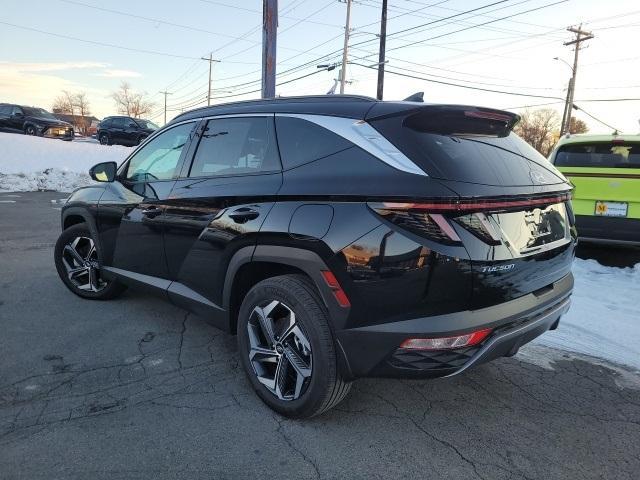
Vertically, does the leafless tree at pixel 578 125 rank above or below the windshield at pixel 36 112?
above

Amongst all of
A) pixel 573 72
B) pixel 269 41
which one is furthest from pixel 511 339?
pixel 573 72

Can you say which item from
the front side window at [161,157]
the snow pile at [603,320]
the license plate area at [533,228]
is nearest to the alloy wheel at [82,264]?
the front side window at [161,157]

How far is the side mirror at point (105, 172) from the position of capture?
4289 mm

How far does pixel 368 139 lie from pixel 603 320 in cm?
334

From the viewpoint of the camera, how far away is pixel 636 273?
6004 millimetres

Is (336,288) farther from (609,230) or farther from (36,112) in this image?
(36,112)

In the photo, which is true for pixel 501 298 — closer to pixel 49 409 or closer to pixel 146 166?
pixel 49 409

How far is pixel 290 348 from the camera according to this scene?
2.74 m

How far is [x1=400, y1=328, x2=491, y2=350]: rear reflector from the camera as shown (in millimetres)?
2256

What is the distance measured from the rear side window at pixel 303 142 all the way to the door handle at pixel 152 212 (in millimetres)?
1228

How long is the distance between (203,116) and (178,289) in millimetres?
1269

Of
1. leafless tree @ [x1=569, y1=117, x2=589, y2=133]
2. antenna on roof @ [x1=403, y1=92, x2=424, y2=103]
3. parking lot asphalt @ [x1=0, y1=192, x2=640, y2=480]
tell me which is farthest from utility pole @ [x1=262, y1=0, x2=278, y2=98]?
leafless tree @ [x1=569, y1=117, x2=589, y2=133]

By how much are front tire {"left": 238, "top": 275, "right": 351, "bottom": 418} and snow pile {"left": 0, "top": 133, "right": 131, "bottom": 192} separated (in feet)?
40.6

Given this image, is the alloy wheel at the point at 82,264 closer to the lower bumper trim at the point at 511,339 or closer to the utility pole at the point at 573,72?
the lower bumper trim at the point at 511,339
